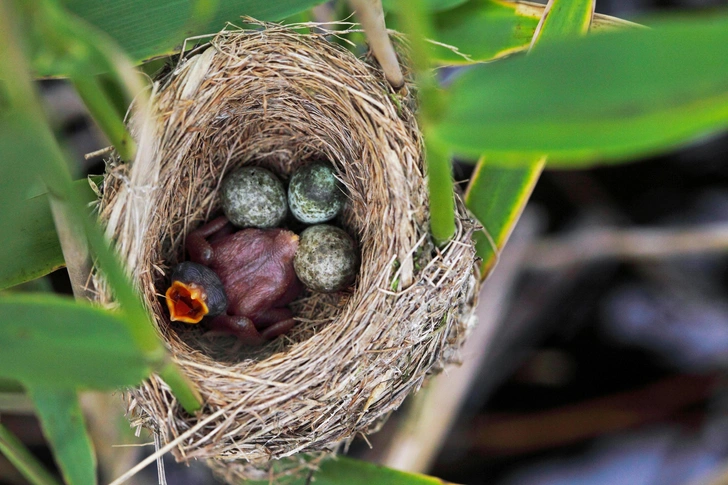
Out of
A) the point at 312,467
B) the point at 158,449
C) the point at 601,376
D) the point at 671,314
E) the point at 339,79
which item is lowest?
the point at 601,376

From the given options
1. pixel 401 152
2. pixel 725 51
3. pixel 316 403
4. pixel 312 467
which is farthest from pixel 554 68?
pixel 312 467

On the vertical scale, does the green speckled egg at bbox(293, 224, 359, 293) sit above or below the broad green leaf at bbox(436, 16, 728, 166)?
below

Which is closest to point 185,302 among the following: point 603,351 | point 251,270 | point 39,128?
point 251,270

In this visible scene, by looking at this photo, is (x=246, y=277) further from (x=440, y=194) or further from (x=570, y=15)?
(x=570, y=15)

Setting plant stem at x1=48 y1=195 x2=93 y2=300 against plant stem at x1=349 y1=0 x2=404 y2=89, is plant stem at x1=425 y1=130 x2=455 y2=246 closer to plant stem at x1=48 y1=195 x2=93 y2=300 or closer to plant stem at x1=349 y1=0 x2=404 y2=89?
plant stem at x1=349 y1=0 x2=404 y2=89

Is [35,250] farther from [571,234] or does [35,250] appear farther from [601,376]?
[601,376]

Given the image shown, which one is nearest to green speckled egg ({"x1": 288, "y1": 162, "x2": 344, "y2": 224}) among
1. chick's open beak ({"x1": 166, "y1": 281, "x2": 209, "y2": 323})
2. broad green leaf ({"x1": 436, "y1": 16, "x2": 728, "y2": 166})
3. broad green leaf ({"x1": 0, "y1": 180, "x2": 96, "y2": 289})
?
chick's open beak ({"x1": 166, "y1": 281, "x2": 209, "y2": 323})

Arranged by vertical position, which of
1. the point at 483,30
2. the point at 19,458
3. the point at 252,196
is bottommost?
the point at 19,458
